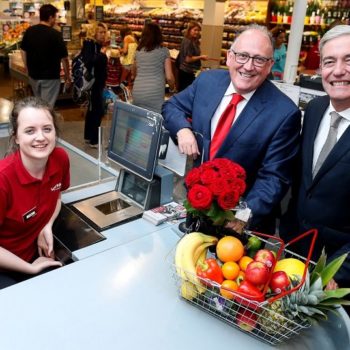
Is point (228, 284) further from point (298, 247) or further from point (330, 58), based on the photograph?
point (330, 58)

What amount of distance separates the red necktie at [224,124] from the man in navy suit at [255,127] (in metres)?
0.02

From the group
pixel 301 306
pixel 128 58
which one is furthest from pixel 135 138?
pixel 128 58

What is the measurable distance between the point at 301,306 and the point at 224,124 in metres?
0.99

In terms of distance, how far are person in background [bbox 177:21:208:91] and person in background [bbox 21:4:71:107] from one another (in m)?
2.27

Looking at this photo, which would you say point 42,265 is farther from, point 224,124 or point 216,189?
point 224,124

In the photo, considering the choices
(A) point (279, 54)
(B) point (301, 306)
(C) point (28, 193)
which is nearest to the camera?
(B) point (301, 306)

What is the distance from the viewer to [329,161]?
1571mm

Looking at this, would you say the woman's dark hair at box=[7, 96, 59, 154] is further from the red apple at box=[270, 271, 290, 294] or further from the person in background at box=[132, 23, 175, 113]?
the person in background at box=[132, 23, 175, 113]

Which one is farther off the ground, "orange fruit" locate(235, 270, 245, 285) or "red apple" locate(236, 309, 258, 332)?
"orange fruit" locate(235, 270, 245, 285)

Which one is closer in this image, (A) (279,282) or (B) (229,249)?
(A) (279,282)

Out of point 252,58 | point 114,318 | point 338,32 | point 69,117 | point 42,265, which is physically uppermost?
point 338,32

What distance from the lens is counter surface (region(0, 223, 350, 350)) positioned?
1.19 metres

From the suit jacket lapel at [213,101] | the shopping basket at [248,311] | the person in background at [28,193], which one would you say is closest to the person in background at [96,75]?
the person in background at [28,193]

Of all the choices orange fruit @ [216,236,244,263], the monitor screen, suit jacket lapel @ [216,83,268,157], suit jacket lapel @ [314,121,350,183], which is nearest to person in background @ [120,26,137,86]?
A: the monitor screen
